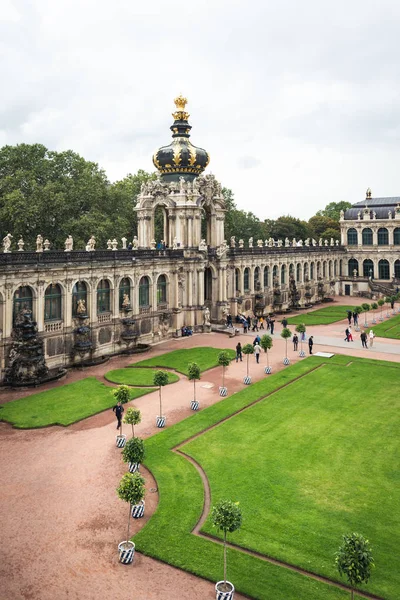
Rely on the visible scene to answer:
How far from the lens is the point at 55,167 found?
68062 millimetres

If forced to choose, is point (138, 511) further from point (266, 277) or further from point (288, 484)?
point (266, 277)

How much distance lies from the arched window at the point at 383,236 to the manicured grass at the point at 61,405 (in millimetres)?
80578

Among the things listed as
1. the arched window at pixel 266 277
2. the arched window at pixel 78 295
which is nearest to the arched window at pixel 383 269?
the arched window at pixel 266 277

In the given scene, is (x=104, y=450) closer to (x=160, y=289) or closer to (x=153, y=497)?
(x=153, y=497)

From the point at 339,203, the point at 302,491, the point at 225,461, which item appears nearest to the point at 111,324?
the point at 225,461

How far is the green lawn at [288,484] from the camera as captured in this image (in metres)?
16.4

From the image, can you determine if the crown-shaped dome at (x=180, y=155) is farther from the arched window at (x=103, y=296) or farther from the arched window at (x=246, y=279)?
the arched window at (x=103, y=296)

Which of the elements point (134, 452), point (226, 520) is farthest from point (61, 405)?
point (226, 520)

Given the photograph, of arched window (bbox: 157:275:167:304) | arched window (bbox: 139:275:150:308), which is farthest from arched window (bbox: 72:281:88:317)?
arched window (bbox: 157:275:167:304)

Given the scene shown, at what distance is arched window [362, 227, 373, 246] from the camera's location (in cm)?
10394

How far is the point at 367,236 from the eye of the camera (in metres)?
104

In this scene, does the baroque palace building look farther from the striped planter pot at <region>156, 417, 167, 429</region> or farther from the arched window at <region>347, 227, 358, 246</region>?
the striped planter pot at <region>156, 417, 167, 429</region>

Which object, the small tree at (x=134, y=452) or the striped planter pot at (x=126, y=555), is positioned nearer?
the striped planter pot at (x=126, y=555)

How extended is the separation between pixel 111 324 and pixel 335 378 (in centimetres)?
2183
